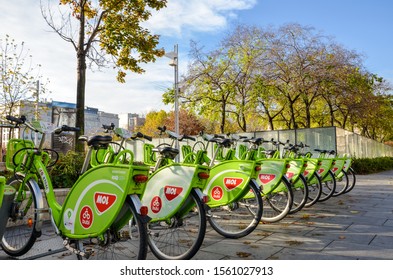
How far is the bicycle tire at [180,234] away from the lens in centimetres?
294

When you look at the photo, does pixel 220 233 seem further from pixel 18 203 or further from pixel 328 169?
pixel 328 169

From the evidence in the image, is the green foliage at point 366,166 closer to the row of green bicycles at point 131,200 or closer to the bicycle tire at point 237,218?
the row of green bicycles at point 131,200

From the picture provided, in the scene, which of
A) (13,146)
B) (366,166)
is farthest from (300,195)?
(366,166)

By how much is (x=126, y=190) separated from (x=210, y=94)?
1626 cm

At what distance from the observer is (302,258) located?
10.2 feet

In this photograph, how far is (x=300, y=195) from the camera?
5352mm

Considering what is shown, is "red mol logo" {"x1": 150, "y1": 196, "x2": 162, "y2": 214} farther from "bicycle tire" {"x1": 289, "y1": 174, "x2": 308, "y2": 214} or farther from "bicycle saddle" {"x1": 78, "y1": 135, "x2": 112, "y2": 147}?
"bicycle tire" {"x1": 289, "y1": 174, "x2": 308, "y2": 214}

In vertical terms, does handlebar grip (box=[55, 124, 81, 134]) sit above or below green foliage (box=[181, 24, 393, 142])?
below

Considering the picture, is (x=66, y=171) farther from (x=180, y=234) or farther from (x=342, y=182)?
(x=342, y=182)

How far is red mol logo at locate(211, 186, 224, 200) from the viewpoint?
13.0ft

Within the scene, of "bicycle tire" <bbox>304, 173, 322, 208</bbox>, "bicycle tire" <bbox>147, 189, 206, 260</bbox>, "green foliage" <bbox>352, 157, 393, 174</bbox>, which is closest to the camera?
"bicycle tire" <bbox>147, 189, 206, 260</bbox>

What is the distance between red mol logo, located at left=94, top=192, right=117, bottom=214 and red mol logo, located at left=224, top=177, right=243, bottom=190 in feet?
5.75

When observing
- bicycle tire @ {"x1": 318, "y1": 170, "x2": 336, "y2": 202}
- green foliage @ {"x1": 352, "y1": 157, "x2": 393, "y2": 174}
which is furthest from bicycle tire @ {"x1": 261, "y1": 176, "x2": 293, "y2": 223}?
green foliage @ {"x1": 352, "y1": 157, "x2": 393, "y2": 174}

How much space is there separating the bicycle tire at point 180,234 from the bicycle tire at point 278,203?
5.13 feet
